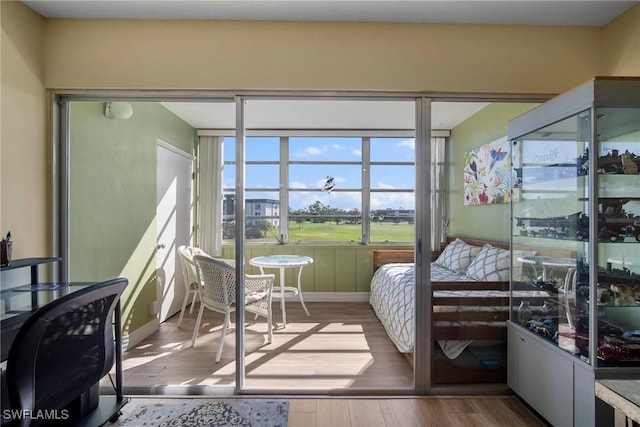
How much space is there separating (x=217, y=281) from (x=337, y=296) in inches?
83.1

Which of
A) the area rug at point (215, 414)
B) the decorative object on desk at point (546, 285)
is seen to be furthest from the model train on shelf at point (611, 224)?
the area rug at point (215, 414)

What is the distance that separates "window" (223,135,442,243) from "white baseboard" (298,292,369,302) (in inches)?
30.7

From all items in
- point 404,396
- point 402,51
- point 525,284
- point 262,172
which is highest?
point 402,51

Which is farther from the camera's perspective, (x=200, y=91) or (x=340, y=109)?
(x=340, y=109)

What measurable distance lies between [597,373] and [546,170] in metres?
1.28

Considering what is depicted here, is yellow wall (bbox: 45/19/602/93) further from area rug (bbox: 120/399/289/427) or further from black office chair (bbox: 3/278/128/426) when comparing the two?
area rug (bbox: 120/399/289/427)

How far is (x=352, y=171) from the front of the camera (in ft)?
15.6

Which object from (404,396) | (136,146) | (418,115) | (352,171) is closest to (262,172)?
(352,171)

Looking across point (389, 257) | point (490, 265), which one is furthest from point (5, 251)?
point (389, 257)

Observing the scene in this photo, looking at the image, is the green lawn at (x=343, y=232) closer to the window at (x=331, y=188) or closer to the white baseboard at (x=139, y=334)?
the window at (x=331, y=188)

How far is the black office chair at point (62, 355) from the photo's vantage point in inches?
42.1

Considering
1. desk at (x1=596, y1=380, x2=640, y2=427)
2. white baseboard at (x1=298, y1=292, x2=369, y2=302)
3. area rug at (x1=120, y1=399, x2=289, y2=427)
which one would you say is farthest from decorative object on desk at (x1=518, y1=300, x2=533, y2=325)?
white baseboard at (x1=298, y1=292, x2=369, y2=302)

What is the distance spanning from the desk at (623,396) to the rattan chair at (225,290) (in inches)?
91.6

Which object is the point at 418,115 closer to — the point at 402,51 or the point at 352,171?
the point at 402,51
